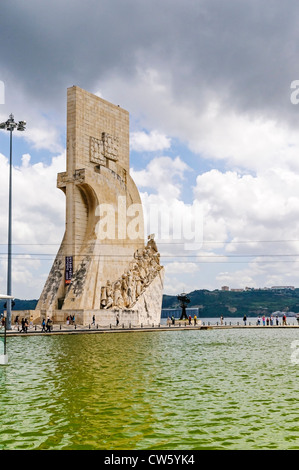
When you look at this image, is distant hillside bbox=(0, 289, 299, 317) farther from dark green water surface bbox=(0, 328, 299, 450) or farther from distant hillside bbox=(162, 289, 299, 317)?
dark green water surface bbox=(0, 328, 299, 450)

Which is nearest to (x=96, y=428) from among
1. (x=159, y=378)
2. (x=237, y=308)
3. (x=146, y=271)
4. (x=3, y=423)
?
(x=3, y=423)

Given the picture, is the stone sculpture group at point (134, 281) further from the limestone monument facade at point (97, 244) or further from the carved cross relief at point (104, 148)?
the carved cross relief at point (104, 148)

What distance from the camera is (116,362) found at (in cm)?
1422

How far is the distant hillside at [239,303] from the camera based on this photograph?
5881 inches

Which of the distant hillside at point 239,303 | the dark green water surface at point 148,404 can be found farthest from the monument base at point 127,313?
the distant hillside at point 239,303

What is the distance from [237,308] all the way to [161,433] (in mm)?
149171

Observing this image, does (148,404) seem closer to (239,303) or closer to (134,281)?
(134,281)

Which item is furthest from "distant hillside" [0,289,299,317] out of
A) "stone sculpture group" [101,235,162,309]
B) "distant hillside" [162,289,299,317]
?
"stone sculpture group" [101,235,162,309]

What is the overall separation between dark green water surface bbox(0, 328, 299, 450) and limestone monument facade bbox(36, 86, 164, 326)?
20670 mm

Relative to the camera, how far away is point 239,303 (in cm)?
15400

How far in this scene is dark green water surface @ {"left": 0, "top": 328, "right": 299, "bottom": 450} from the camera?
6.36 metres

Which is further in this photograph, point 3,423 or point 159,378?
point 159,378

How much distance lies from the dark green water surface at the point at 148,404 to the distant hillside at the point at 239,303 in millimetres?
133930
